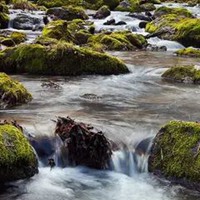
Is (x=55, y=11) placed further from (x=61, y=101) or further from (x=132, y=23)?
(x=61, y=101)

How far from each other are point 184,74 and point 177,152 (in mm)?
7276

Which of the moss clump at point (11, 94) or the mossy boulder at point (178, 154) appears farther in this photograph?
the moss clump at point (11, 94)

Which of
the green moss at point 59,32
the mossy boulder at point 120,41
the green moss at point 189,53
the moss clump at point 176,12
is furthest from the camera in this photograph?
the moss clump at point 176,12

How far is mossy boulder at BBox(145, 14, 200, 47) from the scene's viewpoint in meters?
23.6

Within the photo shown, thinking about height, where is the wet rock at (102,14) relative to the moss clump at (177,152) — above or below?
above

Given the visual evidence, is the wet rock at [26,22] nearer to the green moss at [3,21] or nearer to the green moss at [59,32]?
the green moss at [3,21]

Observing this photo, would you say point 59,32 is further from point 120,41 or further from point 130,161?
point 130,161

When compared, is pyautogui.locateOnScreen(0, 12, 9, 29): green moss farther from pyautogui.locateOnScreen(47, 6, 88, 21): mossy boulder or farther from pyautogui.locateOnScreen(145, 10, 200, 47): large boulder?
pyautogui.locateOnScreen(145, 10, 200, 47): large boulder

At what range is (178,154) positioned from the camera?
6.94 m

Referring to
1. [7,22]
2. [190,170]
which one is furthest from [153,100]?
[7,22]

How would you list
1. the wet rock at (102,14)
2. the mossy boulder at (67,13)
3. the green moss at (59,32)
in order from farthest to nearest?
the wet rock at (102,14) → the mossy boulder at (67,13) → the green moss at (59,32)

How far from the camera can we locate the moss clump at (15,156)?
21.0 feet

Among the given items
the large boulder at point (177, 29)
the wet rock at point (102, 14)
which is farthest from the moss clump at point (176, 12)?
the wet rock at point (102, 14)

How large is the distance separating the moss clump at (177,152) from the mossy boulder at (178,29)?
661 inches
